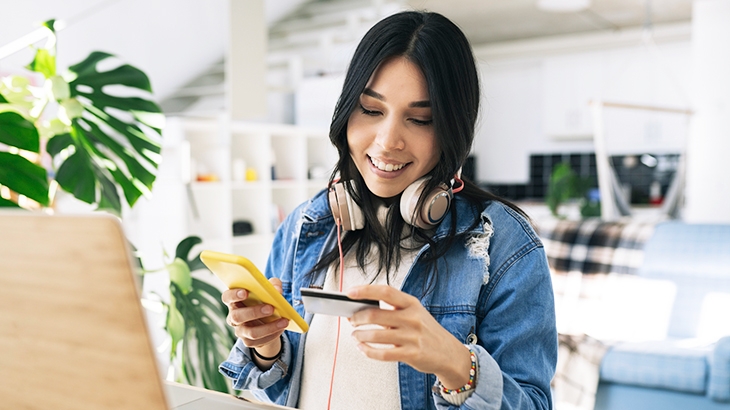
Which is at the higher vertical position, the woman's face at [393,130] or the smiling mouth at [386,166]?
the woman's face at [393,130]

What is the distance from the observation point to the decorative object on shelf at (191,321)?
1692 millimetres

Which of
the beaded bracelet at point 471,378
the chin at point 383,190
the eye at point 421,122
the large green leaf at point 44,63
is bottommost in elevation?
the beaded bracelet at point 471,378

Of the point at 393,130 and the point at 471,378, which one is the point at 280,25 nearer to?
the point at 393,130

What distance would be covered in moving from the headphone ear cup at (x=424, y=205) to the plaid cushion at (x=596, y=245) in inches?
110

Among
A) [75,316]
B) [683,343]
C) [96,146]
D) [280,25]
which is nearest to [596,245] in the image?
[683,343]

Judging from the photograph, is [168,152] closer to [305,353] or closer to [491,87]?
[305,353]

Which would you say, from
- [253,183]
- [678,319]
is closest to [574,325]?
[678,319]

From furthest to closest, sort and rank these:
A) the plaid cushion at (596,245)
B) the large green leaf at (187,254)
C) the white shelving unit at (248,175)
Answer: the white shelving unit at (248,175) → the plaid cushion at (596,245) → the large green leaf at (187,254)

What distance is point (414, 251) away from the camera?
1.05m

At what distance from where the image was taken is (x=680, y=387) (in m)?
2.82

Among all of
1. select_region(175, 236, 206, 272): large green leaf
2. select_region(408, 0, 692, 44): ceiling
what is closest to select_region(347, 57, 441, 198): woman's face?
select_region(175, 236, 206, 272): large green leaf

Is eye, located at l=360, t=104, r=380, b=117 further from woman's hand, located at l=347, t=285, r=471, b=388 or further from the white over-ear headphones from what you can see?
woman's hand, located at l=347, t=285, r=471, b=388

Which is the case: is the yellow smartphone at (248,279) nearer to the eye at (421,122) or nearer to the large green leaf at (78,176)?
the eye at (421,122)

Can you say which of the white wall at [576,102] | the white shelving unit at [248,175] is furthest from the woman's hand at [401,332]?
the white wall at [576,102]
